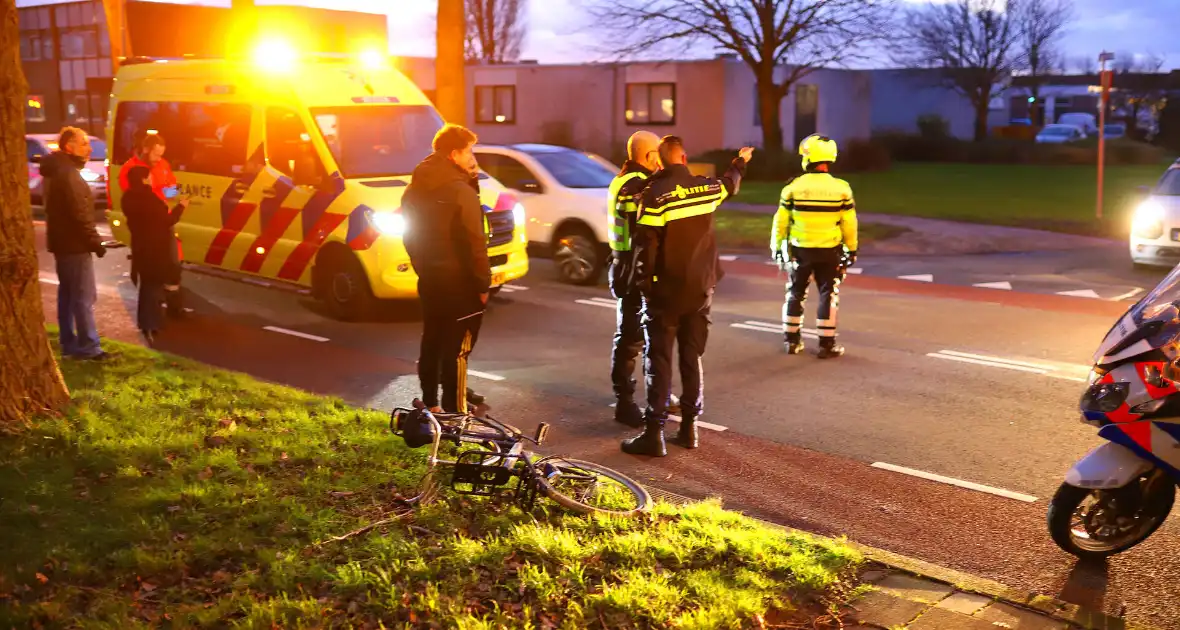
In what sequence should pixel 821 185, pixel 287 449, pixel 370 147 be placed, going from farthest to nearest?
pixel 370 147 → pixel 821 185 → pixel 287 449

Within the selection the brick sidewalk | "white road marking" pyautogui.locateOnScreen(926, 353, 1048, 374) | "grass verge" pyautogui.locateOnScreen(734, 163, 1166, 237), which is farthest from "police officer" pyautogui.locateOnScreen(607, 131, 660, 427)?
"grass verge" pyautogui.locateOnScreen(734, 163, 1166, 237)

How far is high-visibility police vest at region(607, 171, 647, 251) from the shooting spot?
7.10 metres

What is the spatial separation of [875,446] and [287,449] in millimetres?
3621

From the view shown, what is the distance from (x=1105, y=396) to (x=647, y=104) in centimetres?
3713

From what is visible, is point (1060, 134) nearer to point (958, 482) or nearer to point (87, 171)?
point (87, 171)

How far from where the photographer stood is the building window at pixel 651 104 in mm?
40344

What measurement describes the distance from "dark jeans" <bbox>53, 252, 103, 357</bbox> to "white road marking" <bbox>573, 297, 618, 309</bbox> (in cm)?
524

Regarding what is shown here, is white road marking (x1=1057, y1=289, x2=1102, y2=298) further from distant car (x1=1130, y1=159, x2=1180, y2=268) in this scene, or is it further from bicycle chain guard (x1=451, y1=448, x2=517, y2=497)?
bicycle chain guard (x1=451, y1=448, x2=517, y2=497)

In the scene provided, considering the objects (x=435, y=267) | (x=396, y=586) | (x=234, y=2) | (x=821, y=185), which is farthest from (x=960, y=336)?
(x=234, y=2)

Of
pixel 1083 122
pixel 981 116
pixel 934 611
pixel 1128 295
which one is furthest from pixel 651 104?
pixel 934 611

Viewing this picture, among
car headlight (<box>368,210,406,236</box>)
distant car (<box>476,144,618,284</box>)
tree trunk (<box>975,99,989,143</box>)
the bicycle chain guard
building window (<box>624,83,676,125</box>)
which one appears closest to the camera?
the bicycle chain guard

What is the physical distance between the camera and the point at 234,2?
19.3 m

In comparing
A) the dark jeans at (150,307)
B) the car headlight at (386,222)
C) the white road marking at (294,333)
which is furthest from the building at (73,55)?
the dark jeans at (150,307)

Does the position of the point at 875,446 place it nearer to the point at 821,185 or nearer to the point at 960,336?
the point at 821,185
